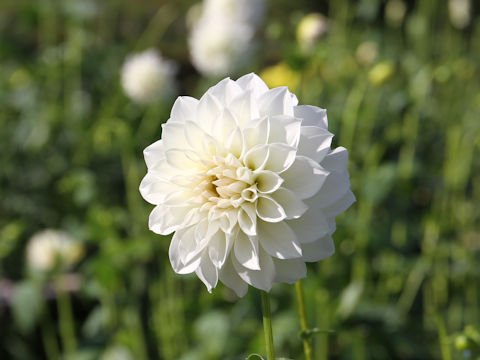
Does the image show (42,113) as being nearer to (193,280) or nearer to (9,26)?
(193,280)

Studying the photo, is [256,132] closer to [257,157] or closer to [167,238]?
[257,157]

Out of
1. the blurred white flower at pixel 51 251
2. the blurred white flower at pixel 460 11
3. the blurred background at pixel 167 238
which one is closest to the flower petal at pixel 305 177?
the blurred background at pixel 167 238

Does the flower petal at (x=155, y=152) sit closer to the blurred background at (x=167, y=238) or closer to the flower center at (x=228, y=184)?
the flower center at (x=228, y=184)

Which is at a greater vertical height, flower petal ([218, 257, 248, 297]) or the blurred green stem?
flower petal ([218, 257, 248, 297])

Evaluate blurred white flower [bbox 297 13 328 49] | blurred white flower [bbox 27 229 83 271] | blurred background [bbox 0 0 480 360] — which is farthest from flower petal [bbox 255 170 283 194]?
blurred white flower [bbox 27 229 83 271]

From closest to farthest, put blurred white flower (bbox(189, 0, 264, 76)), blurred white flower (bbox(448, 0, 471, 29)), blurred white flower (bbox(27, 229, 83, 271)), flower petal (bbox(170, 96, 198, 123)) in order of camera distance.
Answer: flower petal (bbox(170, 96, 198, 123)), blurred white flower (bbox(27, 229, 83, 271)), blurred white flower (bbox(189, 0, 264, 76)), blurred white flower (bbox(448, 0, 471, 29))

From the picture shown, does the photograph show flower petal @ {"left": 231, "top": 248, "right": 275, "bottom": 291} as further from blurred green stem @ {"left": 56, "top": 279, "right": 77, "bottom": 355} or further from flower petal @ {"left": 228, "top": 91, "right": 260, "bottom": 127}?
blurred green stem @ {"left": 56, "top": 279, "right": 77, "bottom": 355}

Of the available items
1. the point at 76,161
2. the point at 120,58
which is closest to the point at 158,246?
the point at 76,161
